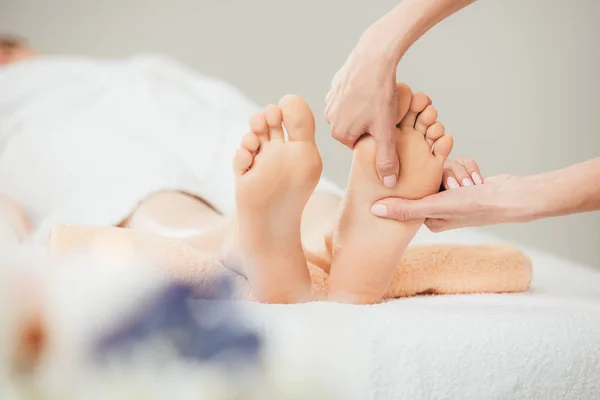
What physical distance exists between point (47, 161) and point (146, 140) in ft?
0.68

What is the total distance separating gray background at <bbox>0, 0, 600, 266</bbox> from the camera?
203cm

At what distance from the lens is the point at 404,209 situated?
0.81 meters

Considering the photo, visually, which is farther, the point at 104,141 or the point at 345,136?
the point at 104,141

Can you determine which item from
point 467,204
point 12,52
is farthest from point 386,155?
point 12,52

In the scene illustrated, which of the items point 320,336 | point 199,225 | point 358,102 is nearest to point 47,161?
point 199,225

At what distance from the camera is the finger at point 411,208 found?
81 centimetres

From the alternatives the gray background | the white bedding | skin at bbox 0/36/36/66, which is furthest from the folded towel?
skin at bbox 0/36/36/66

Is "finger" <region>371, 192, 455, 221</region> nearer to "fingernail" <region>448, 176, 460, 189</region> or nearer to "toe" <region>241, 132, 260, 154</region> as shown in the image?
"fingernail" <region>448, 176, 460, 189</region>

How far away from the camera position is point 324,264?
0.93 metres

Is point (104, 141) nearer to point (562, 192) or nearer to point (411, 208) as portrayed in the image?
point (411, 208)

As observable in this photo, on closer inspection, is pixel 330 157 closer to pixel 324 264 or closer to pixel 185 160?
pixel 185 160

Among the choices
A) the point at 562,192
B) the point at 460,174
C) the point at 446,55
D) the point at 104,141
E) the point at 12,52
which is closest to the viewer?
the point at 562,192

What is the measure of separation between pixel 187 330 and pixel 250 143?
1.78ft

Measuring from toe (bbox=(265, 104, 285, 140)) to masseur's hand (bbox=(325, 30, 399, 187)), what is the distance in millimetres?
66
